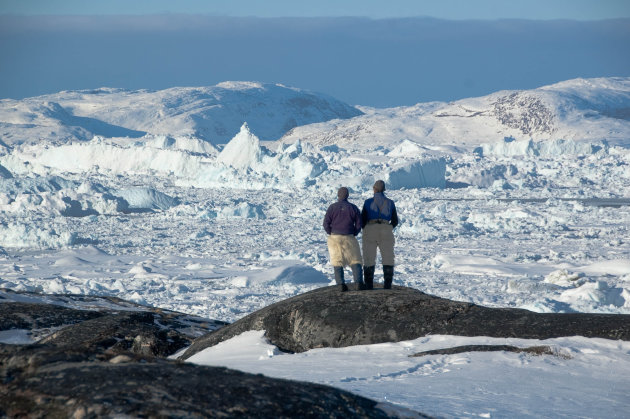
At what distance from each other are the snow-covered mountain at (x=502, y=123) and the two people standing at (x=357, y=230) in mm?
52508

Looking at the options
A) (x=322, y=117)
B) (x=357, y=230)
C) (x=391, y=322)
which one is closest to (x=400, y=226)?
(x=357, y=230)

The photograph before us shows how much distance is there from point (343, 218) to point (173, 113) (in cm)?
9037

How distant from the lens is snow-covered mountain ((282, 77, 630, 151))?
6406 cm

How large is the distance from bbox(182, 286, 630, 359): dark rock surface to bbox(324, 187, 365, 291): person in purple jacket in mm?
280

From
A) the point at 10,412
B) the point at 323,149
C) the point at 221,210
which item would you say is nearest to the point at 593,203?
the point at 221,210

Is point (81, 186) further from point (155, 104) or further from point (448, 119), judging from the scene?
point (155, 104)

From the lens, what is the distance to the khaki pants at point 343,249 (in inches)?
278

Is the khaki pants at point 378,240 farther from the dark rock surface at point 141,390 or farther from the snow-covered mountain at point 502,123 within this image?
the snow-covered mountain at point 502,123

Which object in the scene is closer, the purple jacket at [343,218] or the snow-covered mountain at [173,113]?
the purple jacket at [343,218]

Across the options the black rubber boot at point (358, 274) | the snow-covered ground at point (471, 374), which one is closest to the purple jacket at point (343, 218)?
the black rubber boot at point (358, 274)

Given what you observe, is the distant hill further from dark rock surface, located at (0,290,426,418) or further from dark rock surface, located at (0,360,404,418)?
dark rock surface, located at (0,360,404,418)

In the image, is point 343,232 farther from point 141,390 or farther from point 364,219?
point 141,390

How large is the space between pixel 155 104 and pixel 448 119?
4581cm

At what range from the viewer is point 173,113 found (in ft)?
311
